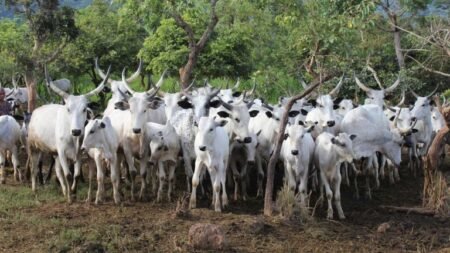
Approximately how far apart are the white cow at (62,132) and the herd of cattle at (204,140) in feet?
0.06

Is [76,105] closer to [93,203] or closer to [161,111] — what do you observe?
[93,203]

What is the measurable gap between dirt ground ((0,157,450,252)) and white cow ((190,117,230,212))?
31 cm

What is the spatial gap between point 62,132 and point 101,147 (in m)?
0.81

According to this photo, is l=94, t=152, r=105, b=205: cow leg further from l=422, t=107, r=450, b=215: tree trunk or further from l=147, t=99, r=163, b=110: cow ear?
l=422, t=107, r=450, b=215: tree trunk

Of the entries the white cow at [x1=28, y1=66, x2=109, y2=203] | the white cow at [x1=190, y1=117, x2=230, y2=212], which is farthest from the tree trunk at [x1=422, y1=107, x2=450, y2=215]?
the white cow at [x1=28, y1=66, x2=109, y2=203]

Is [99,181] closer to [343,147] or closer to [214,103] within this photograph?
[214,103]

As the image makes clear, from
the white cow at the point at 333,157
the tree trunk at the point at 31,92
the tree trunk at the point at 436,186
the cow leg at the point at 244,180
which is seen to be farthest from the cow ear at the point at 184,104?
the tree trunk at the point at 31,92

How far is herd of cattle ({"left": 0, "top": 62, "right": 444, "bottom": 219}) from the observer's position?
439 inches

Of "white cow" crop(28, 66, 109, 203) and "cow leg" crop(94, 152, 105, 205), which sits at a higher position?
"white cow" crop(28, 66, 109, 203)

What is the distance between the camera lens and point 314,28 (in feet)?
34.6

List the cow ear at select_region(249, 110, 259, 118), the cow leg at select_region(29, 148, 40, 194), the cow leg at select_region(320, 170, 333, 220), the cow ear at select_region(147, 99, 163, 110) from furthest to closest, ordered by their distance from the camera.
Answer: the cow ear at select_region(249, 110, 259, 118) → the cow leg at select_region(29, 148, 40, 194) → the cow ear at select_region(147, 99, 163, 110) → the cow leg at select_region(320, 170, 333, 220)

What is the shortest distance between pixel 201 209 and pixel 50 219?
2265 mm

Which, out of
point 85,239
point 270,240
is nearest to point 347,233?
point 270,240

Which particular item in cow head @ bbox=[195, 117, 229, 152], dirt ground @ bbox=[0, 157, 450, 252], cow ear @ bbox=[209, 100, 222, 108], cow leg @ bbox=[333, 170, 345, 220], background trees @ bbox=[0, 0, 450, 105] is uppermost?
background trees @ bbox=[0, 0, 450, 105]
